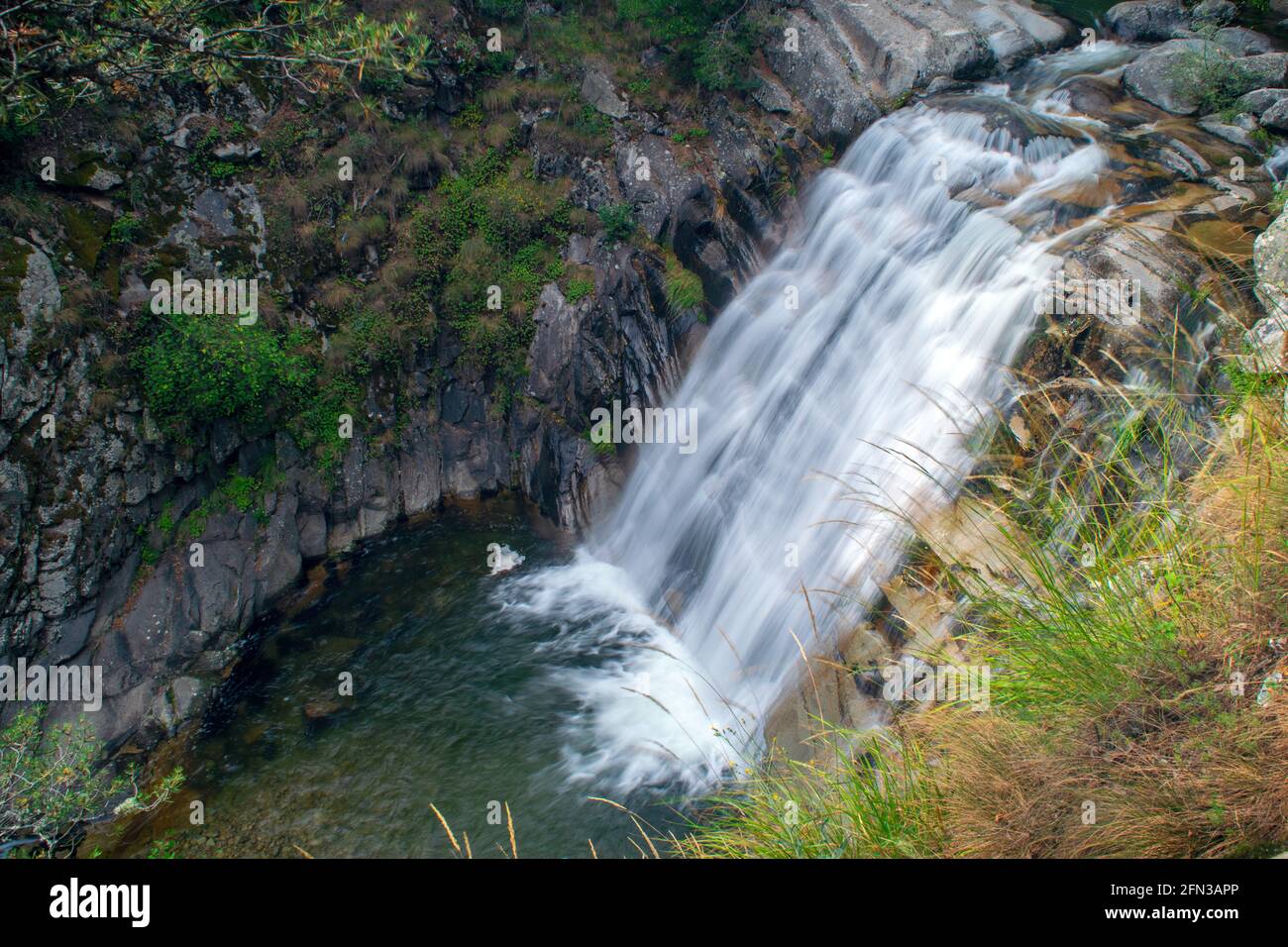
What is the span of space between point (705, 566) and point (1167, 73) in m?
9.88

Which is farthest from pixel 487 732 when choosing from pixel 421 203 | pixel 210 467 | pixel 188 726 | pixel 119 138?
pixel 119 138

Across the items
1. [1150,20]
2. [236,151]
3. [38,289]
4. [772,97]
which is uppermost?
[1150,20]

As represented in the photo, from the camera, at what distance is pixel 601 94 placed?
1356 cm

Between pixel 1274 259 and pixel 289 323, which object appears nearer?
pixel 1274 259

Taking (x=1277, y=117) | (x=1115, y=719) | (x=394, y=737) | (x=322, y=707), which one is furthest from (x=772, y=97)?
(x=1115, y=719)

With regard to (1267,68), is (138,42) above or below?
below

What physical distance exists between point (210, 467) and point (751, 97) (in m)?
10.7

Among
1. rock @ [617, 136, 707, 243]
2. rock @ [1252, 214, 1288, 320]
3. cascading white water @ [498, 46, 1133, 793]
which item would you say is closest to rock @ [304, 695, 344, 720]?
cascading white water @ [498, 46, 1133, 793]

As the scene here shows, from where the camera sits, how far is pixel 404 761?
28.0 ft

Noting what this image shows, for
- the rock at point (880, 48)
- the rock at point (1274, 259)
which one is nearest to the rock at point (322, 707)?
the rock at point (1274, 259)

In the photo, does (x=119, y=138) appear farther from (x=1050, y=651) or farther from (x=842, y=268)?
(x=1050, y=651)

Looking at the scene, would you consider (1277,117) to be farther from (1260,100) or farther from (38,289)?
(38,289)

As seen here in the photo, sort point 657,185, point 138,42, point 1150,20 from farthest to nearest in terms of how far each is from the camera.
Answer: point 1150,20 < point 657,185 < point 138,42

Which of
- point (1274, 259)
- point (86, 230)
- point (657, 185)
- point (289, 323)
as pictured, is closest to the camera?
point (1274, 259)
